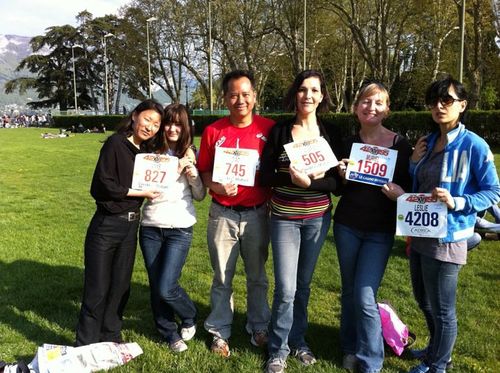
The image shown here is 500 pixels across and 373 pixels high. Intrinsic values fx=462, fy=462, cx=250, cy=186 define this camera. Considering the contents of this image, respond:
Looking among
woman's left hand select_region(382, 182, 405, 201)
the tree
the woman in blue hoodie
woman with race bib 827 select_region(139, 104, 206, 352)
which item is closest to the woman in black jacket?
woman with race bib 827 select_region(139, 104, 206, 352)

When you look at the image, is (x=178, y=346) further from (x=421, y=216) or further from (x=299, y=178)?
(x=421, y=216)

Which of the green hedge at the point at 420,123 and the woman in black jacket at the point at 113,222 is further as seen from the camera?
the green hedge at the point at 420,123

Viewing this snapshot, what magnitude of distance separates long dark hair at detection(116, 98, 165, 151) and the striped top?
105 cm

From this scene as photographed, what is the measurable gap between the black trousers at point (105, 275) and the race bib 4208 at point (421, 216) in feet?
6.63

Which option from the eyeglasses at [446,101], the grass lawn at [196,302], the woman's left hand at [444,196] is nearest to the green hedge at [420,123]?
the grass lawn at [196,302]

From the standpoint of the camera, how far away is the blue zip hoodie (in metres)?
2.88

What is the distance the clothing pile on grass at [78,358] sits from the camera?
3.30 meters

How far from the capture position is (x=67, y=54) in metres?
70.8

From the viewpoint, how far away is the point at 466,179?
293cm

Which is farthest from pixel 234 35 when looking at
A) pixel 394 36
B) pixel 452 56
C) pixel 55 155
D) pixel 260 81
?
pixel 55 155

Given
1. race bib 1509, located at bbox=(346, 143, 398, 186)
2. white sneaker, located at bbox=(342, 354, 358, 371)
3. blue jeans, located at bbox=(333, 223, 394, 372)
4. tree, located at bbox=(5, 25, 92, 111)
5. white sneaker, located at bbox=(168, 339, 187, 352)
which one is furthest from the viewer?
tree, located at bbox=(5, 25, 92, 111)

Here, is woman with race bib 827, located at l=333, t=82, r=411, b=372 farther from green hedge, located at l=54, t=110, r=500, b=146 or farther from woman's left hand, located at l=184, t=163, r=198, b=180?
green hedge, located at l=54, t=110, r=500, b=146

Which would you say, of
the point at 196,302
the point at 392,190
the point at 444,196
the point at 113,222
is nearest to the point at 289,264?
the point at 392,190

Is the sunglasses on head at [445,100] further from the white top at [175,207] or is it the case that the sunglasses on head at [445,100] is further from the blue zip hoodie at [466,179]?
Result: the white top at [175,207]
